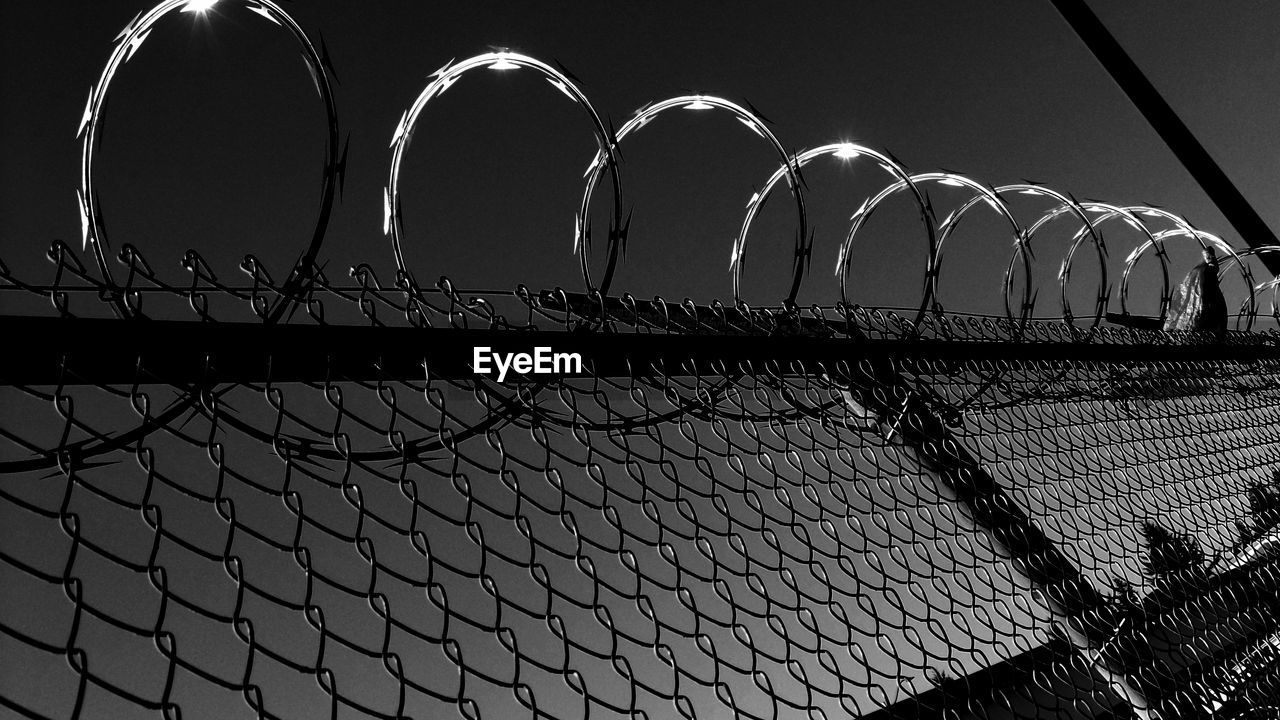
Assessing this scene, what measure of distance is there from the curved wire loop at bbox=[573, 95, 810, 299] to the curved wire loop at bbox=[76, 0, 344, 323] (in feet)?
1.86

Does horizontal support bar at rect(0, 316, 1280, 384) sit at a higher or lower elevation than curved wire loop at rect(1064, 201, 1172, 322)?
lower

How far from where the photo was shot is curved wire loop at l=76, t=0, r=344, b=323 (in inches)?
47.8

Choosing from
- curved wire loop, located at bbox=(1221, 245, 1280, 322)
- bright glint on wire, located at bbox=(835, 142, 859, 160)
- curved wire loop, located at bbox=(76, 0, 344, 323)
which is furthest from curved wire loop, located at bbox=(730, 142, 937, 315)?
curved wire loop, located at bbox=(1221, 245, 1280, 322)

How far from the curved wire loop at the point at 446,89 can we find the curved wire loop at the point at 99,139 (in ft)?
0.48

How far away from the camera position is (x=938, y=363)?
1859 millimetres

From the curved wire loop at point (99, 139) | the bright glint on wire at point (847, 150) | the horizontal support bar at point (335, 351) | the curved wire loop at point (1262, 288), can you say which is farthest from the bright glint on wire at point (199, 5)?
the curved wire loop at point (1262, 288)

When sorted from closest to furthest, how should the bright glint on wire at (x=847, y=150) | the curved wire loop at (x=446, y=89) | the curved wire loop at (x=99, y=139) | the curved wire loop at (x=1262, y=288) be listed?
the curved wire loop at (x=99, y=139), the curved wire loop at (x=446, y=89), the bright glint on wire at (x=847, y=150), the curved wire loop at (x=1262, y=288)

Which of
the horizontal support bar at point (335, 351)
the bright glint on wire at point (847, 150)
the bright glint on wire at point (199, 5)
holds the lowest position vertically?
the horizontal support bar at point (335, 351)

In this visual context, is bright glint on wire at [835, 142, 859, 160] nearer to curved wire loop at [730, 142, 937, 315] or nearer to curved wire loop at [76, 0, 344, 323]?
curved wire loop at [730, 142, 937, 315]

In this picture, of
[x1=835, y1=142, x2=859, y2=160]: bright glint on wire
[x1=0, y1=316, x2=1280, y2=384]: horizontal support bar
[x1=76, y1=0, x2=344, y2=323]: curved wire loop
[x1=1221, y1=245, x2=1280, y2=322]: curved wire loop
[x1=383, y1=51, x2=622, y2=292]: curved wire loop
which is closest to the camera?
[x1=0, y1=316, x2=1280, y2=384]: horizontal support bar

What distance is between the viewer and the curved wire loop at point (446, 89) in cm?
154

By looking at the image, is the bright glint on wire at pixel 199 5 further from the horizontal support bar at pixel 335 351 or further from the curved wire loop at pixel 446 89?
the horizontal support bar at pixel 335 351

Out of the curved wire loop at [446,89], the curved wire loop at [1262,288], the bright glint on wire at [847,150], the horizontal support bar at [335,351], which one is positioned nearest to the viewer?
the horizontal support bar at [335,351]

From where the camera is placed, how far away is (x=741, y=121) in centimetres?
198
